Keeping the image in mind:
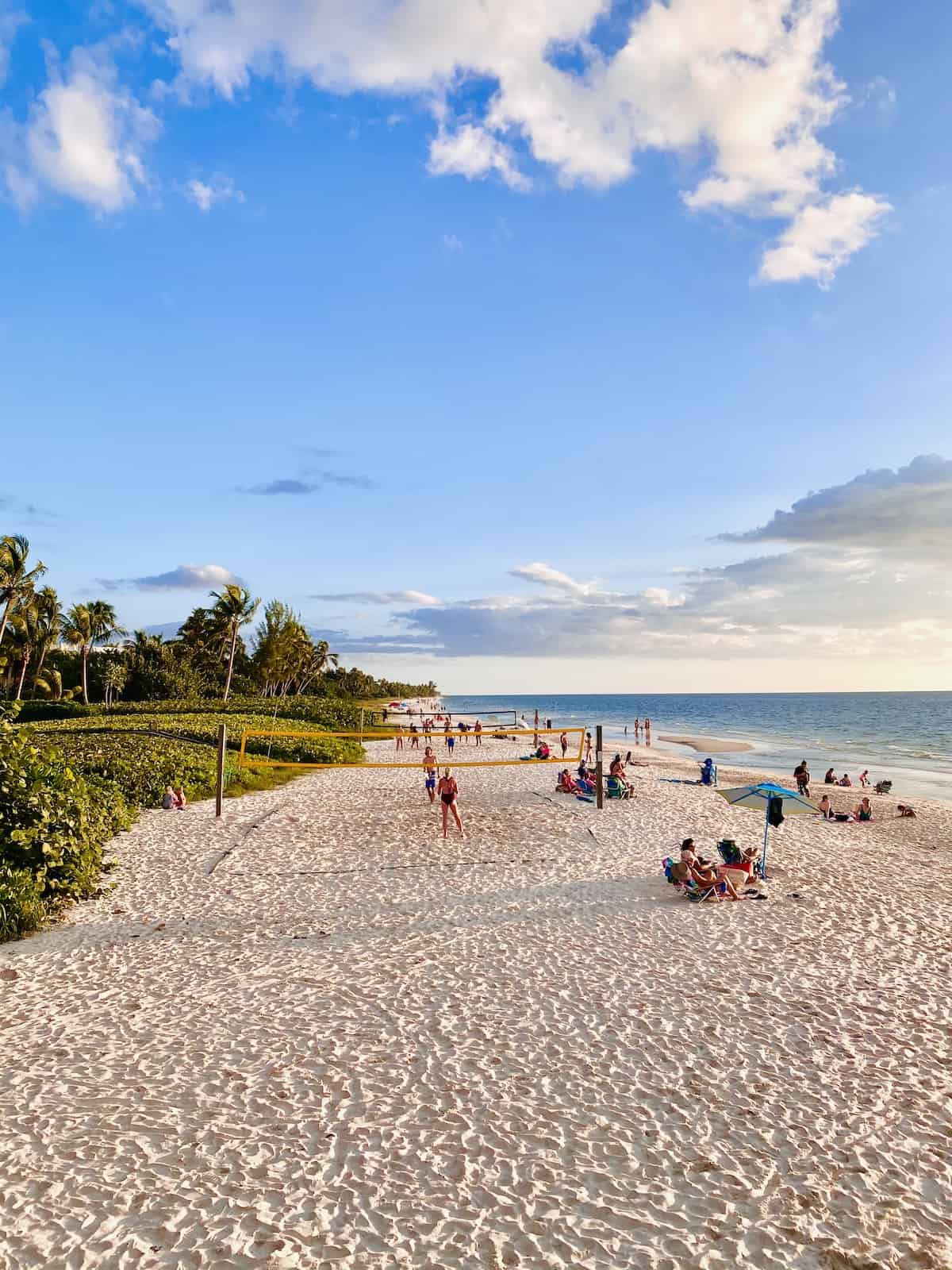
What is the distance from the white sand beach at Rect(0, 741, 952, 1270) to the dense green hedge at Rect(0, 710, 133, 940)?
537 mm

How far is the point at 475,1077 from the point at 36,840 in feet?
27.0

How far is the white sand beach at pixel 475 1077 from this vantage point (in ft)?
15.4

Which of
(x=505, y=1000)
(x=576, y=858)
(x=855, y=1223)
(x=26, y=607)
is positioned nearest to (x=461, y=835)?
(x=576, y=858)

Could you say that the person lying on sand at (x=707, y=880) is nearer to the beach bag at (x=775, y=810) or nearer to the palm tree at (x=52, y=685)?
the beach bag at (x=775, y=810)

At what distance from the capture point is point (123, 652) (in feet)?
195

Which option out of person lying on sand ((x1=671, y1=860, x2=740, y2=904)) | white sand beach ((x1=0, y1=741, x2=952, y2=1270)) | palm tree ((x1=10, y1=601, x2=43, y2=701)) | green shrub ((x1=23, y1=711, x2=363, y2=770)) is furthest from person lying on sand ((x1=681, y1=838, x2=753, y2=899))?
palm tree ((x1=10, y1=601, x2=43, y2=701))

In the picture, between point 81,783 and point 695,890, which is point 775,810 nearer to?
point 695,890

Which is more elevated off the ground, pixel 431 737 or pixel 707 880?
pixel 707 880

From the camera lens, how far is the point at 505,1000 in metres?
8.05

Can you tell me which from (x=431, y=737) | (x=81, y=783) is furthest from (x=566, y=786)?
(x=431, y=737)

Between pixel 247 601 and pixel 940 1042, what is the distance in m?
50.8

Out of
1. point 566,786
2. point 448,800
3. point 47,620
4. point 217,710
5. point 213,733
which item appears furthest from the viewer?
point 47,620

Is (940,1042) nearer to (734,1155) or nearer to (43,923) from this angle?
(734,1155)

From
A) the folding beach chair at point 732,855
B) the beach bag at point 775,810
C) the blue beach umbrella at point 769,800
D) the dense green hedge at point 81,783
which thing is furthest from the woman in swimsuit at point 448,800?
the dense green hedge at point 81,783
